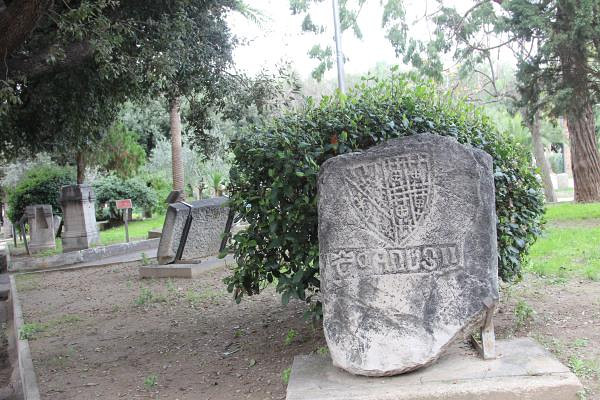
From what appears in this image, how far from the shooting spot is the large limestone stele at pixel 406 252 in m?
3.50

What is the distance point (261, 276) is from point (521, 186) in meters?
2.47

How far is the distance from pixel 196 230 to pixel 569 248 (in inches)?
258

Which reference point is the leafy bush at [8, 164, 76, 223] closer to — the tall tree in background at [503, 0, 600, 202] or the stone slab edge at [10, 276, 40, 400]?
the stone slab edge at [10, 276, 40, 400]

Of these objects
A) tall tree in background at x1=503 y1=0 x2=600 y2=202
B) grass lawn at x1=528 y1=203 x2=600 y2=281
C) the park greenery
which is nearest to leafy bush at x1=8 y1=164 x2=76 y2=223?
the park greenery

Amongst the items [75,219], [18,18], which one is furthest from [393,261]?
[75,219]

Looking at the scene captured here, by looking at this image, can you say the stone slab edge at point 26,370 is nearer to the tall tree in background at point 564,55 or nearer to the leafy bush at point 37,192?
the tall tree in background at point 564,55

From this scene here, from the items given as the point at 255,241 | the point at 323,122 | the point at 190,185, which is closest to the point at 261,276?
the point at 255,241

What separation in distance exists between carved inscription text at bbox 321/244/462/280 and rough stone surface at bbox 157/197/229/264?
22.4 ft

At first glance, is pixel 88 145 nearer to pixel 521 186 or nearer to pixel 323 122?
pixel 323 122

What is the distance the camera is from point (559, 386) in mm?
3230

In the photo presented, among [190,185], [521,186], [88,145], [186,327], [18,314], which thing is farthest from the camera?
[190,185]

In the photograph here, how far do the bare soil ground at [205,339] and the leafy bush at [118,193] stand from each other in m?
20.0

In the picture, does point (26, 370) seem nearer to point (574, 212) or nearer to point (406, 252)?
point (406, 252)

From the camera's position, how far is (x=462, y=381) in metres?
3.36
